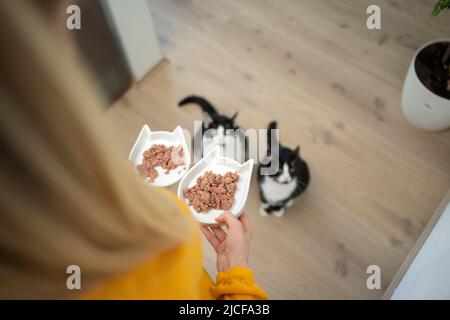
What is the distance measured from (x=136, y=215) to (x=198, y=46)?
1.53m

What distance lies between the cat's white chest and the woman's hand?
402 millimetres

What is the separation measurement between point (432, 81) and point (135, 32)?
119cm

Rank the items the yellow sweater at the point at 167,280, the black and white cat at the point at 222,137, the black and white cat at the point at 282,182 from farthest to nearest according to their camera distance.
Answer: the black and white cat at the point at 222,137 → the black and white cat at the point at 282,182 → the yellow sweater at the point at 167,280

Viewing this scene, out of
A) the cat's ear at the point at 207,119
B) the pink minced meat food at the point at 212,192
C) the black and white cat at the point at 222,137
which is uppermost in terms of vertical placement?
the pink minced meat food at the point at 212,192

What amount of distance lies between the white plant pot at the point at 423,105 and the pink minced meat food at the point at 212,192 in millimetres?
895

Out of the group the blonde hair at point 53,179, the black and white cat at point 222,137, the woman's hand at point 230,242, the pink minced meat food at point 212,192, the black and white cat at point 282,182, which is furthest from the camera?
the black and white cat at point 222,137

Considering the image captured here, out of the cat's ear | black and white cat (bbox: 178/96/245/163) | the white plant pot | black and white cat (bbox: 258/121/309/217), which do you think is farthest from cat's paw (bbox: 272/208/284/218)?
the white plant pot

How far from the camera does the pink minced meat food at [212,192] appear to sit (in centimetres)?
86

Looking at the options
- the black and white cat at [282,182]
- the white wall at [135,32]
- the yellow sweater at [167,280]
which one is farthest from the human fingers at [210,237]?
the white wall at [135,32]

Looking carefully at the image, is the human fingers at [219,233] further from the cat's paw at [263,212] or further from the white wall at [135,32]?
the white wall at [135,32]

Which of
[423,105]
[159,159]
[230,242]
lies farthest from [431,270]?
[159,159]

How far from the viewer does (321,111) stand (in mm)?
1569

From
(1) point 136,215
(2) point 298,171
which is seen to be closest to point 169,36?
(2) point 298,171

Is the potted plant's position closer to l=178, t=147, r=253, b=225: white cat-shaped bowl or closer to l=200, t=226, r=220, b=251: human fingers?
l=178, t=147, r=253, b=225: white cat-shaped bowl
